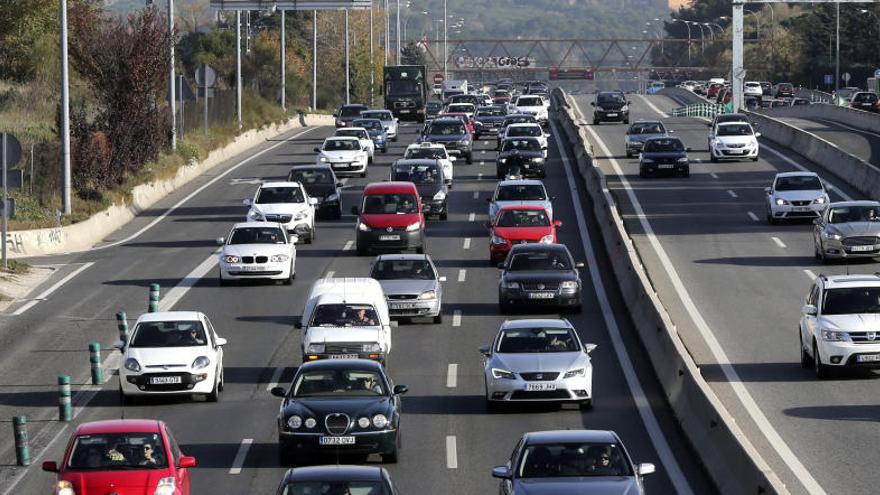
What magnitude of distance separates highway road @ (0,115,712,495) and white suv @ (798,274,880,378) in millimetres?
2654

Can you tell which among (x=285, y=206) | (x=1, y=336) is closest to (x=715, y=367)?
(x=1, y=336)

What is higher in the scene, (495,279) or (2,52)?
(2,52)

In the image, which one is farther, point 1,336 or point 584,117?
point 584,117

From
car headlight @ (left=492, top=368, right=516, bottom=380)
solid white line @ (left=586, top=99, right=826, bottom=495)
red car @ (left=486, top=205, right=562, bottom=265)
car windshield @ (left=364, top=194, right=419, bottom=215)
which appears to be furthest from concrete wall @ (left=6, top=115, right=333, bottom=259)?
car headlight @ (left=492, top=368, right=516, bottom=380)

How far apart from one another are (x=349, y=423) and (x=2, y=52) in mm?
57894

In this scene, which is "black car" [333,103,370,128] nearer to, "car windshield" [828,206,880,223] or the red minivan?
the red minivan

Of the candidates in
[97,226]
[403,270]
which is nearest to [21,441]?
[403,270]

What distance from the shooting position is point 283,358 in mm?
30734

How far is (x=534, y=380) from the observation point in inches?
982

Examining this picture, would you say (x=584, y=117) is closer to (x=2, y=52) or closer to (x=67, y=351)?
(x=2, y=52)

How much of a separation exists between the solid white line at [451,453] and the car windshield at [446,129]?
44.8 meters

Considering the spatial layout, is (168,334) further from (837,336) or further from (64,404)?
(837,336)

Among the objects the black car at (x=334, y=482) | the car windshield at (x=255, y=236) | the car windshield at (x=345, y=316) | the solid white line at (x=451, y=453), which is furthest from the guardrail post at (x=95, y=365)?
the black car at (x=334, y=482)

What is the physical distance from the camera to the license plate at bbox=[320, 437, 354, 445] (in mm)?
21125
